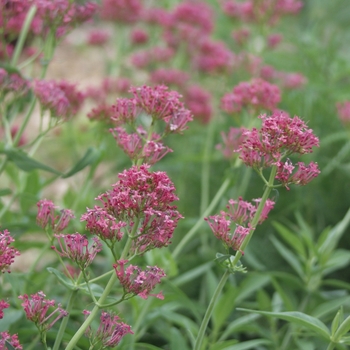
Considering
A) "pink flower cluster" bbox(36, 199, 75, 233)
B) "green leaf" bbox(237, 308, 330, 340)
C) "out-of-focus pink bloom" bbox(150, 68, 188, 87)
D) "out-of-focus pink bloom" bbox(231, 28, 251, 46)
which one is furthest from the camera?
"out-of-focus pink bloom" bbox(231, 28, 251, 46)

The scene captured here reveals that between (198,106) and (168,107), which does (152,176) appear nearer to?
(168,107)

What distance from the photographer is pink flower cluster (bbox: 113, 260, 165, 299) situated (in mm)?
1158

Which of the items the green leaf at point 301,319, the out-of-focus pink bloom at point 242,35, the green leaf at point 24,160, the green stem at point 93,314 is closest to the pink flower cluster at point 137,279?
the green stem at point 93,314

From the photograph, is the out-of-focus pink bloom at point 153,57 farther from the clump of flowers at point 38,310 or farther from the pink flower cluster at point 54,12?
the clump of flowers at point 38,310

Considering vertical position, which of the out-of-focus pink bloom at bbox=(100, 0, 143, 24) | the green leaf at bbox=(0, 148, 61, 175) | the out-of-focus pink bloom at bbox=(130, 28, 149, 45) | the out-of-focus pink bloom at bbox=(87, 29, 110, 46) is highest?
the out-of-focus pink bloom at bbox=(100, 0, 143, 24)

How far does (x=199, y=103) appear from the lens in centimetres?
335

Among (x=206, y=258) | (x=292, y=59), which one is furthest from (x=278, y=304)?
(x=292, y=59)

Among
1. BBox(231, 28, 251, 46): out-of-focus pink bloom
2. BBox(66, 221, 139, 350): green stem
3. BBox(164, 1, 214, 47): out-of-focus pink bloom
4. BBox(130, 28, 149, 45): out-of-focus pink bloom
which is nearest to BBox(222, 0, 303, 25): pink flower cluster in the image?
BBox(231, 28, 251, 46): out-of-focus pink bloom

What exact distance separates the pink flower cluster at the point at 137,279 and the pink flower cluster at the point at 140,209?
6 cm

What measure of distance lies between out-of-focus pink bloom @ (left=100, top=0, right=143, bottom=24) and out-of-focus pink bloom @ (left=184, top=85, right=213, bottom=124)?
568 millimetres

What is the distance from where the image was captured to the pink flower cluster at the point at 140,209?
1.16 metres

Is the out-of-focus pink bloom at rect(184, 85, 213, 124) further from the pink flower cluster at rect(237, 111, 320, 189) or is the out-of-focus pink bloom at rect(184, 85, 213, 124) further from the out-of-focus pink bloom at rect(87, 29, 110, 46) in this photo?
the pink flower cluster at rect(237, 111, 320, 189)

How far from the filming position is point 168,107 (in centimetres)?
147

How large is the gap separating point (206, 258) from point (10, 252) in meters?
1.59
